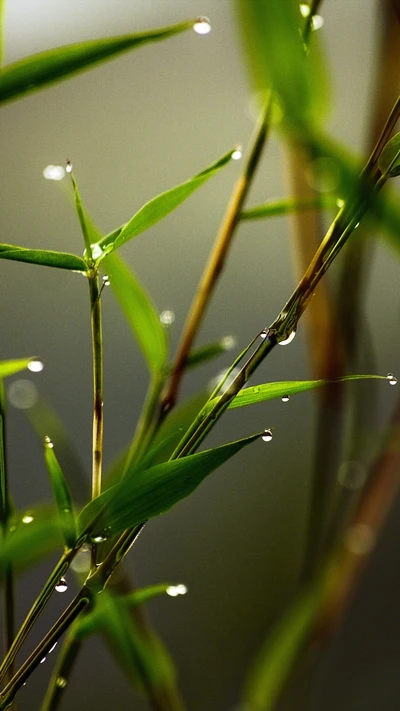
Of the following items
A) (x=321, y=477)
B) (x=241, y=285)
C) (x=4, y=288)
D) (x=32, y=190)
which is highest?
(x=32, y=190)

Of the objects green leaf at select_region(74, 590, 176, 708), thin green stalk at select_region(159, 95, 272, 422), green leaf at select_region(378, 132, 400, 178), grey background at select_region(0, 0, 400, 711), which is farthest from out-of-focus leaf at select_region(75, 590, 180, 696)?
grey background at select_region(0, 0, 400, 711)

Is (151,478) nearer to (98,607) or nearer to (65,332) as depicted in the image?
(98,607)

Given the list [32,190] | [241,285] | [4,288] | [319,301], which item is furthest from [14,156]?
[319,301]

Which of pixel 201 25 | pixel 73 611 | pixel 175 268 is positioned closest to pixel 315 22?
pixel 201 25

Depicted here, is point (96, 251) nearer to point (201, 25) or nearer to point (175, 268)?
point (201, 25)

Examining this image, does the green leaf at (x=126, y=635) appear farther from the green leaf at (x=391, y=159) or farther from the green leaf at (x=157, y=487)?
the green leaf at (x=391, y=159)

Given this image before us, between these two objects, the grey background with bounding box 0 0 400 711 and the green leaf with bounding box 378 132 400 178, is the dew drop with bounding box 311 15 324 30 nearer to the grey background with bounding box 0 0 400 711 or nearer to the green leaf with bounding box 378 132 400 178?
the green leaf with bounding box 378 132 400 178
